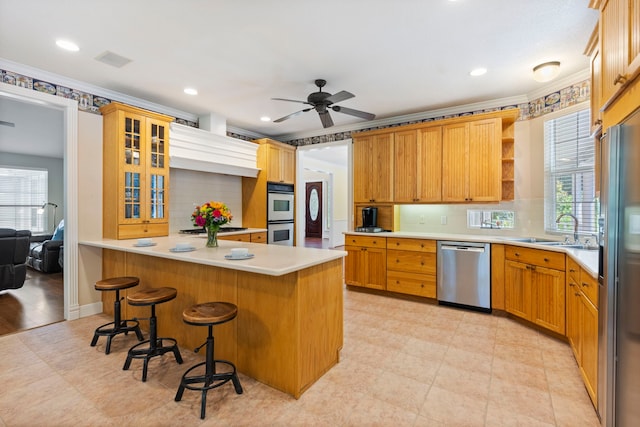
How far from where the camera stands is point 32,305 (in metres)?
3.91

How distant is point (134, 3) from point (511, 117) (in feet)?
13.1

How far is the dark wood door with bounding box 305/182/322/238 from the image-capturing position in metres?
10.5

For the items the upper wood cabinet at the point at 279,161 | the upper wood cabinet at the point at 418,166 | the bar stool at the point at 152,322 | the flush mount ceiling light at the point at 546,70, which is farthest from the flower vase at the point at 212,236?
the flush mount ceiling light at the point at 546,70

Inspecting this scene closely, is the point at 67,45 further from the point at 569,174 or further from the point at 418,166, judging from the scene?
the point at 569,174

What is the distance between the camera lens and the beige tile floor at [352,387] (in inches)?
72.4

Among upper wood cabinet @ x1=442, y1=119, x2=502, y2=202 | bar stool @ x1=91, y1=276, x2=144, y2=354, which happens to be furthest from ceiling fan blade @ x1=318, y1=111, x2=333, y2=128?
bar stool @ x1=91, y1=276, x2=144, y2=354

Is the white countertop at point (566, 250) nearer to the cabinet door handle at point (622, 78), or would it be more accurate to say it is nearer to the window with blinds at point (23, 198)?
the cabinet door handle at point (622, 78)

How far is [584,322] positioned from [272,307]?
6.95 feet

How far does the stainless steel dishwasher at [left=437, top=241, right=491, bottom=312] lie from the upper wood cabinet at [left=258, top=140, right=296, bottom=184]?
294cm

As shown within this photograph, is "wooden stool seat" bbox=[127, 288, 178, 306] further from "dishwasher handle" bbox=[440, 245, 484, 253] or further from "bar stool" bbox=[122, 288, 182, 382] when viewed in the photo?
"dishwasher handle" bbox=[440, 245, 484, 253]

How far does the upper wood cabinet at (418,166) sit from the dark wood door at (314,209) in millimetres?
6098

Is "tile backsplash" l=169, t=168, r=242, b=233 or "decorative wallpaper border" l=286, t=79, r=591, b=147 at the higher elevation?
"decorative wallpaper border" l=286, t=79, r=591, b=147

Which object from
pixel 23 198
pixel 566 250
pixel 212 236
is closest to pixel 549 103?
pixel 566 250

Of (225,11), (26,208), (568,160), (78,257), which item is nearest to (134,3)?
(225,11)
